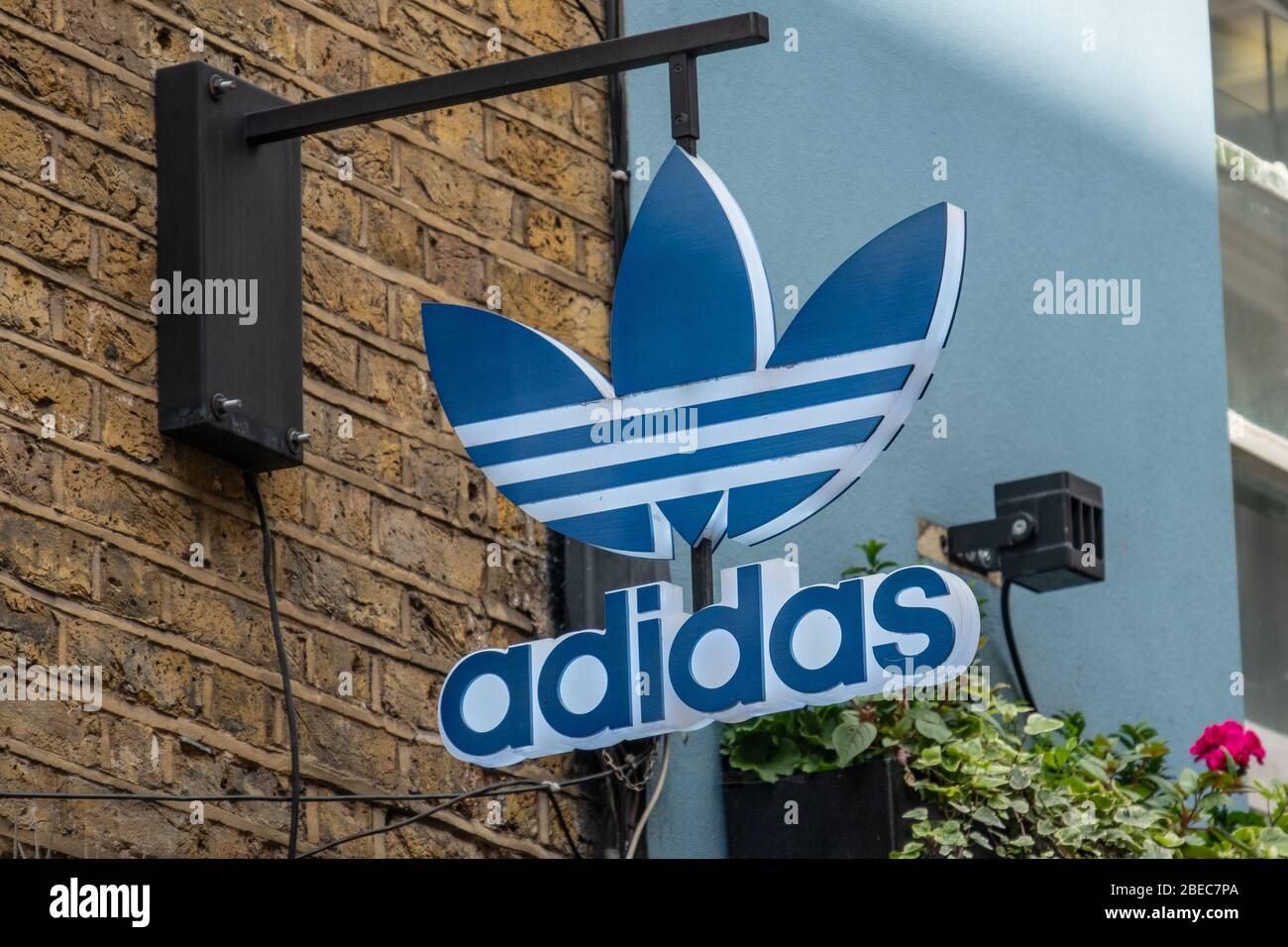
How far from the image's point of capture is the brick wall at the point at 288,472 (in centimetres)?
527

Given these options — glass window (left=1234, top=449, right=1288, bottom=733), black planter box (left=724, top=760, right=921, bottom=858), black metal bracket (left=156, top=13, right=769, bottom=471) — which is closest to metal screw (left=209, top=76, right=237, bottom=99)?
black metal bracket (left=156, top=13, right=769, bottom=471)

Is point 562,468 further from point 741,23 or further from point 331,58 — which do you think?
point 331,58

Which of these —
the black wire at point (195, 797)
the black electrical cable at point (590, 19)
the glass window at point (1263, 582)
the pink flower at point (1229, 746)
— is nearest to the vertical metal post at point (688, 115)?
the black wire at point (195, 797)

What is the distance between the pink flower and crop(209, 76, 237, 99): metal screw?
326 centimetres

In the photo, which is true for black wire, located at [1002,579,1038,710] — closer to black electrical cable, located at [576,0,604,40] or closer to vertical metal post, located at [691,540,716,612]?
black electrical cable, located at [576,0,604,40]

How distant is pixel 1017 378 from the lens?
25.8 ft

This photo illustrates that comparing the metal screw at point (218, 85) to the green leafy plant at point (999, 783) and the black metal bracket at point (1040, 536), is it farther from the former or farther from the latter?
the black metal bracket at point (1040, 536)

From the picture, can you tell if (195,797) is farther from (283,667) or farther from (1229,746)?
(1229,746)

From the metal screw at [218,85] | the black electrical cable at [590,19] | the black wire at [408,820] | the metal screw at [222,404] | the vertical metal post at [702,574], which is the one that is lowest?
the black wire at [408,820]

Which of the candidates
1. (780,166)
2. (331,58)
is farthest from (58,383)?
(780,166)

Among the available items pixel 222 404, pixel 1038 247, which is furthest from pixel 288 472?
pixel 1038 247

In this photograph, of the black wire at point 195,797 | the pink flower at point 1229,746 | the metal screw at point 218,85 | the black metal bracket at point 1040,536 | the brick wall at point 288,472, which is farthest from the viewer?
the black metal bracket at point 1040,536
